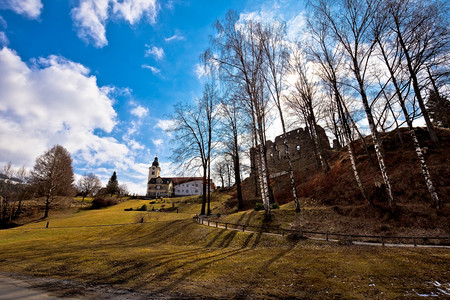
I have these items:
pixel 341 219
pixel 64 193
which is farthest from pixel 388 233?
pixel 64 193

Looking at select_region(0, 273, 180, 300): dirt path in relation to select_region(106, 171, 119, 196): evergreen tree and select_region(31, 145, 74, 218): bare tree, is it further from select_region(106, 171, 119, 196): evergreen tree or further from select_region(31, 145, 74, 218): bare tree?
select_region(106, 171, 119, 196): evergreen tree

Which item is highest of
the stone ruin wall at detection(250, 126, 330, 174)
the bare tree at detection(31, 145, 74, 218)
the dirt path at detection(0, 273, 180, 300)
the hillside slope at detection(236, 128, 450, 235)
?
the stone ruin wall at detection(250, 126, 330, 174)

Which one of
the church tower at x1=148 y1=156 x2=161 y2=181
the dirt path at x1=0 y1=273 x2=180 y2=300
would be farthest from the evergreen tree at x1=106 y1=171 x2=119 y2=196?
the dirt path at x1=0 y1=273 x2=180 y2=300

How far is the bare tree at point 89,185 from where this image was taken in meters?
66.1

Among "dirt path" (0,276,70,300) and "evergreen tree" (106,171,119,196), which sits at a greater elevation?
"evergreen tree" (106,171,119,196)

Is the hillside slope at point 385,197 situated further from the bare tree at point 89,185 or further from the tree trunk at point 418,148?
the bare tree at point 89,185

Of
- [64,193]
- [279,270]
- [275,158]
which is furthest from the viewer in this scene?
[275,158]

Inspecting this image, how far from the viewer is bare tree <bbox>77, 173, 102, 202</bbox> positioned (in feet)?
217

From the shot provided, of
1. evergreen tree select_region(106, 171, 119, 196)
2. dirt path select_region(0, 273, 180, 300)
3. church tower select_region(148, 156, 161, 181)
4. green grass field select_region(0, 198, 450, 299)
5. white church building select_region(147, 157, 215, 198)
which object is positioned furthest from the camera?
church tower select_region(148, 156, 161, 181)

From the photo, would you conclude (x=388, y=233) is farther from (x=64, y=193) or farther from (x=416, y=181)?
(x=64, y=193)

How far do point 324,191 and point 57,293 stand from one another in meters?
20.0

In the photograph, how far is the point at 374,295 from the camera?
5039 millimetres

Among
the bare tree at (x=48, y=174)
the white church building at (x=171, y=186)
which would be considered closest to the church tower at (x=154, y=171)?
the white church building at (x=171, y=186)

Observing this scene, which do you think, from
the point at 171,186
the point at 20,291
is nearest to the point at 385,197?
the point at 20,291
